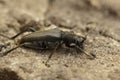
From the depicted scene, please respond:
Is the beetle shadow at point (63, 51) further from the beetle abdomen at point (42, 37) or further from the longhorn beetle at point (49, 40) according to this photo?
the beetle abdomen at point (42, 37)

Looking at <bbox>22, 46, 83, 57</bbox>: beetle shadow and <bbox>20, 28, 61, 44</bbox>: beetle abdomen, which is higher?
<bbox>20, 28, 61, 44</bbox>: beetle abdomen

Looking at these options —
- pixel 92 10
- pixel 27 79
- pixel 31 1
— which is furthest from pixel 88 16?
pixel 27 79

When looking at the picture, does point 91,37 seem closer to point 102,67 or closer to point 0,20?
point 102,67

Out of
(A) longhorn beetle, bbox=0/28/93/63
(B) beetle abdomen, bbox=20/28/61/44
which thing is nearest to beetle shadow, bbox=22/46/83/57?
(A) longhorn beetle, bbox=0/28/93/63

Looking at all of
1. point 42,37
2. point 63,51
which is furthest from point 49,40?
point 63,51

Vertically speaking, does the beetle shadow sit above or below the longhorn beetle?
below

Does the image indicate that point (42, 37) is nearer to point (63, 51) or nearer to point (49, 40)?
point (49, 40)

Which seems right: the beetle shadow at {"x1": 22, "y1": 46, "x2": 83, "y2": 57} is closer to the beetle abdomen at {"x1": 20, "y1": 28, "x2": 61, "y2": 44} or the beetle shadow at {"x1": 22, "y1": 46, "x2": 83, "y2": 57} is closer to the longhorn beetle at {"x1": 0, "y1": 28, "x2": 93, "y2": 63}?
the longhorn beetle at {"x1": 0, "y1": 28, "x2": 93, "y2": 63}

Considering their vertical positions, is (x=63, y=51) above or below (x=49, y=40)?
below

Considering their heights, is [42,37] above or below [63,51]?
above

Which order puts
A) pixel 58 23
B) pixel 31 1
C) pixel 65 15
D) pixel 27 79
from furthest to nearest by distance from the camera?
pixel 31 1, pixel 65 15, pixel 58 23, pixel 27 79

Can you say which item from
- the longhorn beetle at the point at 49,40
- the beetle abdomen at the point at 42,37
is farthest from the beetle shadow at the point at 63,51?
the beetle abdomen at the point at 42,37
